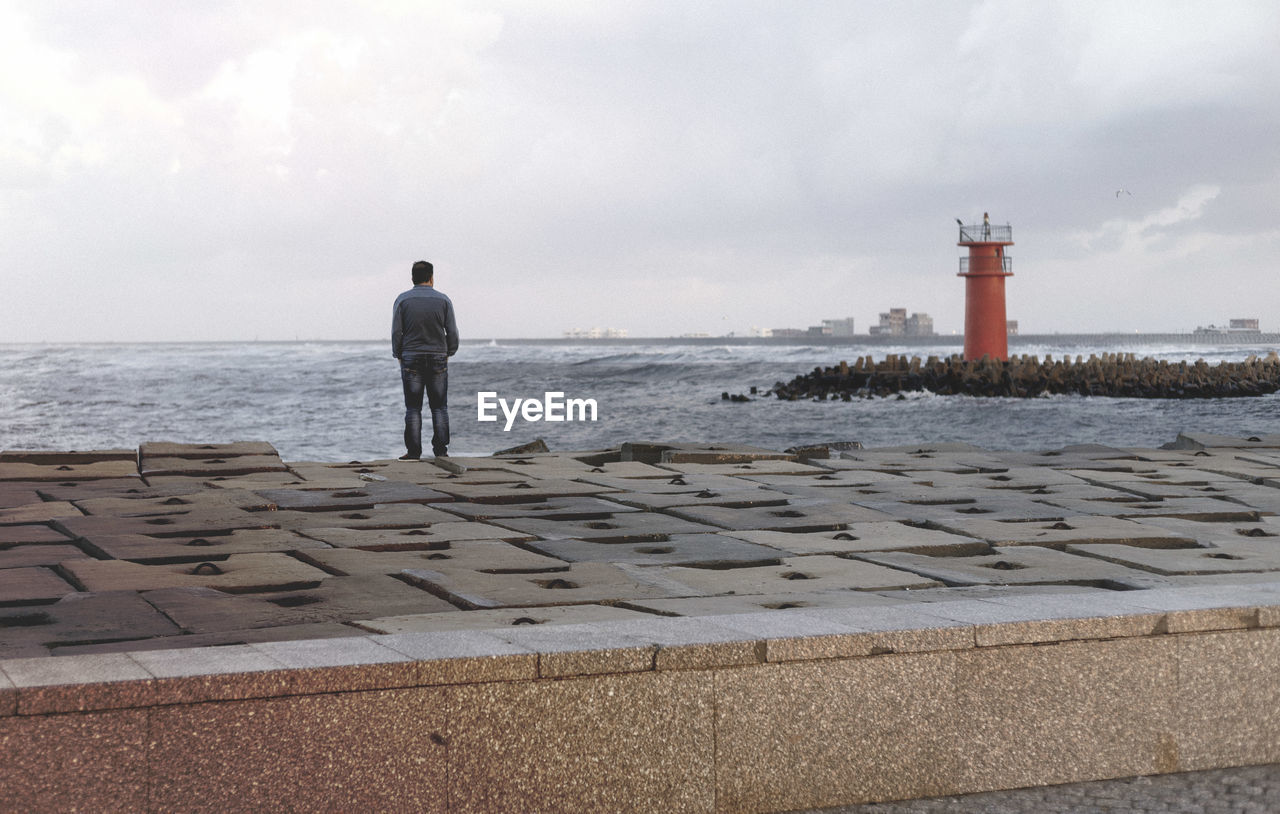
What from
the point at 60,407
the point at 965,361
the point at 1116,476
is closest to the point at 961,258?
the point at 965,361

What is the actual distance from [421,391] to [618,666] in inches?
355

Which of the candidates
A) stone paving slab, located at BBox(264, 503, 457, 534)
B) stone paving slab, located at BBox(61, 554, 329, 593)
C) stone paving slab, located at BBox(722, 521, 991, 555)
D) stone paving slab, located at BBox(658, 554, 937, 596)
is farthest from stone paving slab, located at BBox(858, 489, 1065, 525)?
stone paving slab, located at BBox(61, 554, 329, 593)

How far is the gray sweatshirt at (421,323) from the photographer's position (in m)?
11.9

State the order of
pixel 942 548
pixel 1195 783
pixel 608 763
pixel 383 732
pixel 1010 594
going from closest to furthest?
pixel 383 732 → pixel 608 763 → pixel 1195 783 → pixel 1010 594 → pixel 942 548

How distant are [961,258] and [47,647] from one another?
38.2 m

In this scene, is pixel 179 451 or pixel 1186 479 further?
pixel 179 451

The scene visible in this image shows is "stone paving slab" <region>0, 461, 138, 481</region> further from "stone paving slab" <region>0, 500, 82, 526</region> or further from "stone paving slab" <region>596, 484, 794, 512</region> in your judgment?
"stone paving slab" <region>596, 484, 794, 512</region>

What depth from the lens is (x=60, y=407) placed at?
34.6 meters

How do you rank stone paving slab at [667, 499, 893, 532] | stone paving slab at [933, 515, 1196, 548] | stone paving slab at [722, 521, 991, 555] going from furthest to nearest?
stone paving slab at [667, 499, 893, 532] → stone paving slab at [933, 515, 1196, 548] → stone paving slab at [722, 521, 991, 555]

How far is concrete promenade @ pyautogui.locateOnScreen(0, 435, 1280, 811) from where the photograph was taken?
119 inches

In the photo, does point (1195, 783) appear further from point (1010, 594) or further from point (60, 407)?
point (60, 407)

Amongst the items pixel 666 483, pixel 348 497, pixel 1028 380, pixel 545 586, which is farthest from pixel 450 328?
pixel 1028 380

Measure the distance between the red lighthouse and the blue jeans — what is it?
29.6 meters

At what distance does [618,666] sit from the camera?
3303 mm
